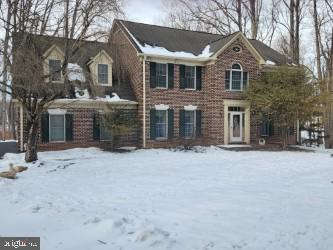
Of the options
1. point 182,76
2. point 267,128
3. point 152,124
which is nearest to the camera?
point 152,124

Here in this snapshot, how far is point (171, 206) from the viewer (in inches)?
296

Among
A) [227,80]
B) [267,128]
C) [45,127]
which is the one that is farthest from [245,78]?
[45,127]

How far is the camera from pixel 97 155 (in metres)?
17.0

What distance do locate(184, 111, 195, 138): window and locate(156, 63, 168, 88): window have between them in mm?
2301

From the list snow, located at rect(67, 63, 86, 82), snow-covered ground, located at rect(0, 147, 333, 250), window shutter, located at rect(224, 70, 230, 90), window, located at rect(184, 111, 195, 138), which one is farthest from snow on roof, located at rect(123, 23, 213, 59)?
snow-covered ground, located at rect(0, 147, 333, 250)

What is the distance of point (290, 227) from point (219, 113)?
52.0ft

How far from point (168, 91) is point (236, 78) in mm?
4503

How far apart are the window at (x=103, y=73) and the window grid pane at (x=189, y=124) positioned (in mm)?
5117

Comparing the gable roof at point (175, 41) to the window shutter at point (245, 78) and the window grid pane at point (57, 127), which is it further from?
the window grid pane at point (57, 127)

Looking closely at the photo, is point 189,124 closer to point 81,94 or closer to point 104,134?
point 104,134

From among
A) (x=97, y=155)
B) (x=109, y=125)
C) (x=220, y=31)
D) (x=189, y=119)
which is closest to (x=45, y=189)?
(x=97, y=155)

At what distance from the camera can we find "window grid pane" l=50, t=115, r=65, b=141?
18.4 m

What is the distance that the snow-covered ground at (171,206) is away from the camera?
5.50 meters

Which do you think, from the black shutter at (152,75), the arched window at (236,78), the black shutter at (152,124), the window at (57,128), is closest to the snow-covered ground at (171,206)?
the window at (57,128)
